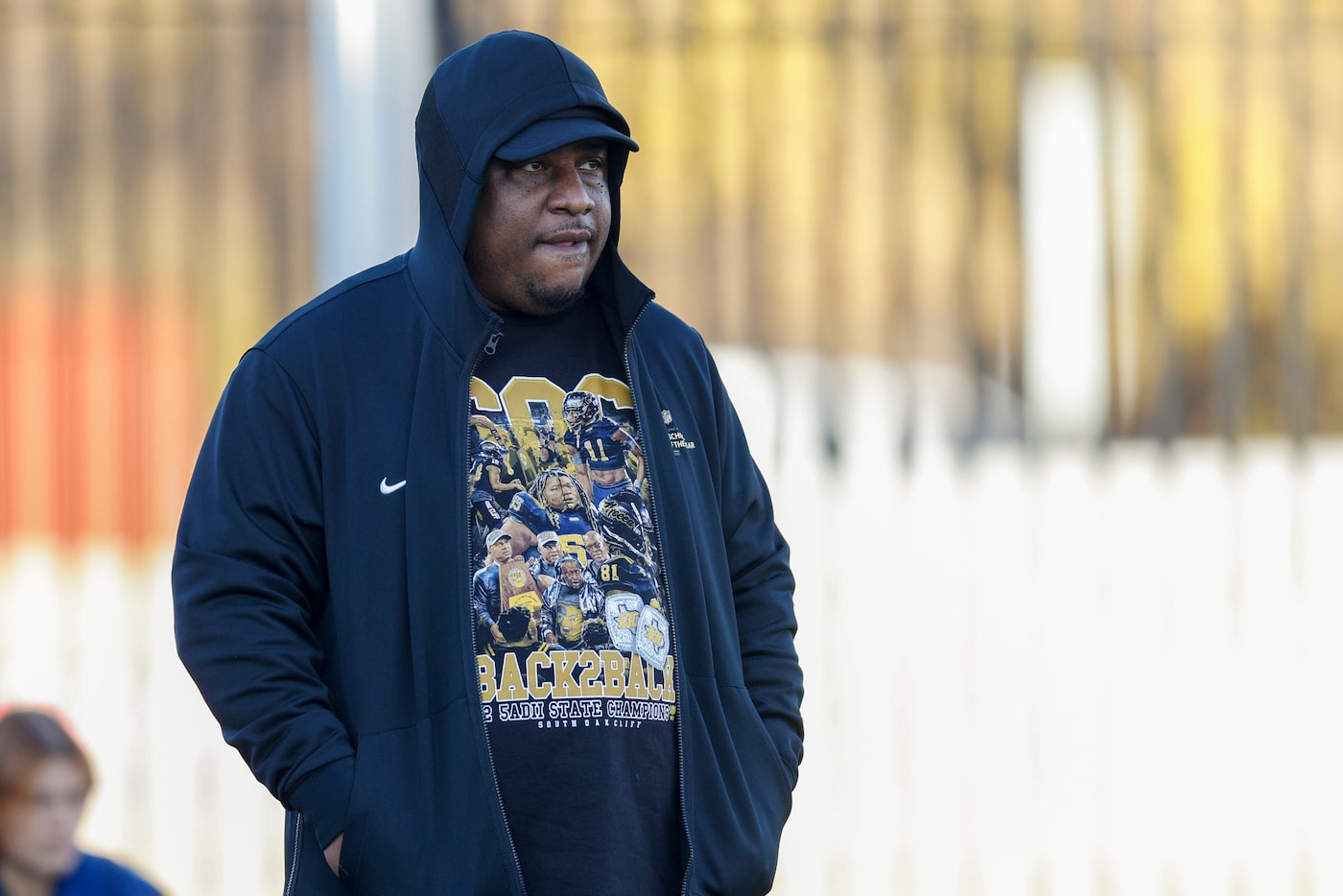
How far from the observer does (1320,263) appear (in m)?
4.55

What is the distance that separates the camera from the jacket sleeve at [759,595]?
2.72 meters

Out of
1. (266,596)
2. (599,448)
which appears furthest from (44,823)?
(599,448)

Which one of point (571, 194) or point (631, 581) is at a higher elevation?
point (571, 194)

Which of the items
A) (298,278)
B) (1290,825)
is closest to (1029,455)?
(1290,825)

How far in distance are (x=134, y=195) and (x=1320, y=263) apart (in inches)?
130

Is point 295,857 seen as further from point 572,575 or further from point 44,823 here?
point 572,575

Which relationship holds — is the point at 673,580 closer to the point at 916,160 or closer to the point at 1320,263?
the point at 916,160

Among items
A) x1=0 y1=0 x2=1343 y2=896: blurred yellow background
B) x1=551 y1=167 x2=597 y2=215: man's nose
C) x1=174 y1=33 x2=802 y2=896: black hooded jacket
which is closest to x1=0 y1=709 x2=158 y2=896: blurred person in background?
x1=174 y1=33 x2=802 y2=896: black hooded jacket

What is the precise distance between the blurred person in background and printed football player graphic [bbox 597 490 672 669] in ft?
2.76

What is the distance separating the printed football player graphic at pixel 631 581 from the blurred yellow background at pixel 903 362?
202 cm

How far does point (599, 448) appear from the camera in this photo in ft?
8.26

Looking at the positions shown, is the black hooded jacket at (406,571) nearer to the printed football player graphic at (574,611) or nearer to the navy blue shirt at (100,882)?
the printed football player graphic at (574,611)

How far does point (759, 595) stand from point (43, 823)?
1.19 m

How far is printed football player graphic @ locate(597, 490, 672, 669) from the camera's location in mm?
2402
